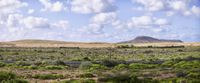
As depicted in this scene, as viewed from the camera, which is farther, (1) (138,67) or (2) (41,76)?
(1) (138,67)

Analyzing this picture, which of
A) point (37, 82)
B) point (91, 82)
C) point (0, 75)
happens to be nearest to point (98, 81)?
point (91, 82)

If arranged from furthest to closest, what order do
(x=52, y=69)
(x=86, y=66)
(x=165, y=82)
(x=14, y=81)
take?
(x=86, y=66) < (x=52, y=69) < (x=165, y=82) < (x=14, y=81)

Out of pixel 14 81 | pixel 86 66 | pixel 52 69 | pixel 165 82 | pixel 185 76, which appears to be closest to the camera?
pixel 14 81

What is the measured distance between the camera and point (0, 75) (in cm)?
3200

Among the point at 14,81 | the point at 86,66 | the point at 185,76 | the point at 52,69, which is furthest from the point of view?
the point at 86,66

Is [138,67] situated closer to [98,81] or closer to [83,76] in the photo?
[83,76]

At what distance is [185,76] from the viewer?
117 ft

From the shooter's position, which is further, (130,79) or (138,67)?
(138,67)

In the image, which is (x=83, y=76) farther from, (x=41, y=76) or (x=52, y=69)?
(x=52, y=69)

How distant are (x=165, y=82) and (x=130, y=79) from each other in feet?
8.21

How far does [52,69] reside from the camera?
155 feet

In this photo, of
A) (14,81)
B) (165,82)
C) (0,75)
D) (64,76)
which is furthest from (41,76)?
(165,82)

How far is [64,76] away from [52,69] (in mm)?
10343

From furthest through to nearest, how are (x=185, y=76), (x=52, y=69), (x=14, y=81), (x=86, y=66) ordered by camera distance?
1. (x=86, y=66)
2. (x=52, y=69)
3. (x=185, y=76)
4. (x=14, y=81)
